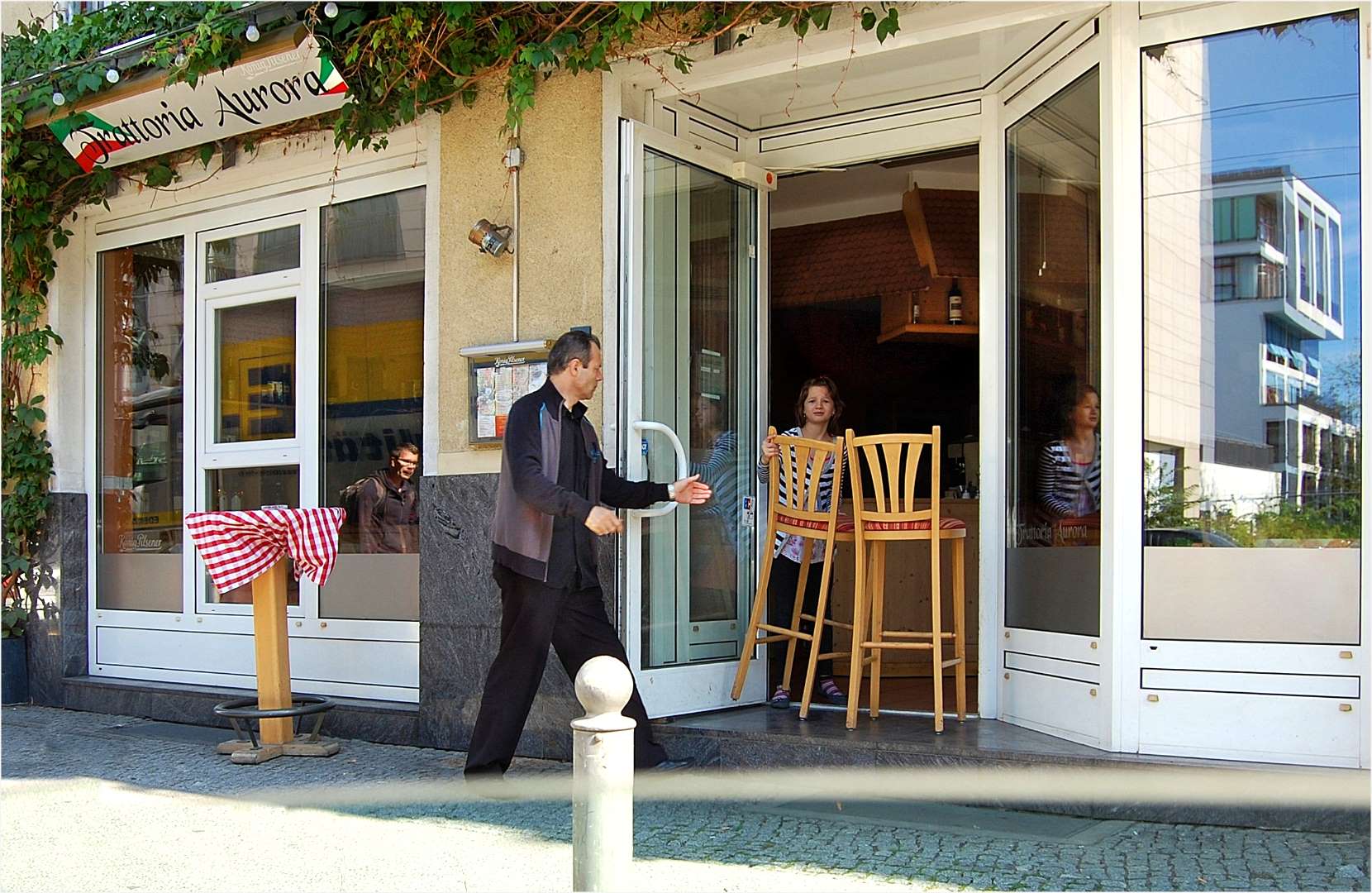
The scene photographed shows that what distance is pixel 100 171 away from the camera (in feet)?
27.2

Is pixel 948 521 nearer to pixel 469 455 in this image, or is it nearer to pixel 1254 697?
pixel 1254 697

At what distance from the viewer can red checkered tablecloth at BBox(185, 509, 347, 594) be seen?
6316 mm

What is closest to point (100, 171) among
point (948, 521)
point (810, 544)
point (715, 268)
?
point (715, 268)

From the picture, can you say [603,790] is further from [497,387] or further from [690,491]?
[497,387]

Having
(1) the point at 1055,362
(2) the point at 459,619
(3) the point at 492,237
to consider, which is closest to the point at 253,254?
(3) the point at 492,237

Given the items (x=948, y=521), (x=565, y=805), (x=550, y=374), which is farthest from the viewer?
(x=948, y=521)

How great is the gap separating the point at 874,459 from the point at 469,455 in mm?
2038

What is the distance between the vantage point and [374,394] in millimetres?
7484

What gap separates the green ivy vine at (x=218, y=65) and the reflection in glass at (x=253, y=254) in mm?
529

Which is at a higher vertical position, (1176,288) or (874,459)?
(1176,288)

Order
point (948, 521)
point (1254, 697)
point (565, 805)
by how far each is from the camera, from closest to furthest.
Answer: point (1254, 697), point (565, 805), point (948, 521)

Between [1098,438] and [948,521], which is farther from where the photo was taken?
[948,521]

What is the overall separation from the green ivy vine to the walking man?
1.43 meters

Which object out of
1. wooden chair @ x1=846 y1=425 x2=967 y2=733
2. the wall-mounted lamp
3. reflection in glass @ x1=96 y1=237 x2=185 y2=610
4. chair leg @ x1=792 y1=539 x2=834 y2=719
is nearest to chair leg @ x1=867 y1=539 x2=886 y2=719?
wooden chair @ x1=846 y1=425 x2=967 y2=733
